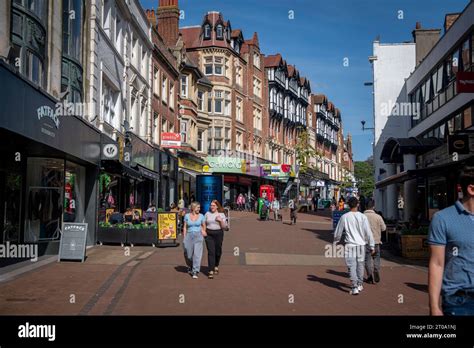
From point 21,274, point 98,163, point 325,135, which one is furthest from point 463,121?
point 325,135

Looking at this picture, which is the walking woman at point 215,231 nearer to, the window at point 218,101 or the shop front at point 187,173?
the shop front at point 187,173

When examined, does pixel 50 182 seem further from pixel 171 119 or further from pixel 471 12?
pixel 171 119

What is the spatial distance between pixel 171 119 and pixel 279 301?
28.3 m

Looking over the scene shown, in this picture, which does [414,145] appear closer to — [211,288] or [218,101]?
[211,288]

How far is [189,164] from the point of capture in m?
42.7

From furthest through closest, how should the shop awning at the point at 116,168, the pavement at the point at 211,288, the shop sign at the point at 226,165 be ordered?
the shop sign at the point at 226,165, the shop awning at the point at 116,168, the pavement at the point at 211,288

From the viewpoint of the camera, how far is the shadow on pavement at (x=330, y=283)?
10555mm

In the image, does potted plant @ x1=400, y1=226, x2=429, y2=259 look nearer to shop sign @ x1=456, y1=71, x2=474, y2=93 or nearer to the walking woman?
shop sign @ x1=456, y1=71, x2=474, y2=93

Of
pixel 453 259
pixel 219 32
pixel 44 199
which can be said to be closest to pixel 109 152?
pixel 44 199

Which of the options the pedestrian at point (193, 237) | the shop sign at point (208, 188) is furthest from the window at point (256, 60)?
the pedestrian at point (193, 237)

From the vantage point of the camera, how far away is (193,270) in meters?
11.7

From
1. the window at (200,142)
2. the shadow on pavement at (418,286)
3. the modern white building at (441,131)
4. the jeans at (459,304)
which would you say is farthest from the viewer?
the window at (200,142)

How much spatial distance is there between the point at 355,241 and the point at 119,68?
16.8 m

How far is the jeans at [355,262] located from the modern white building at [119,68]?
12.1m
